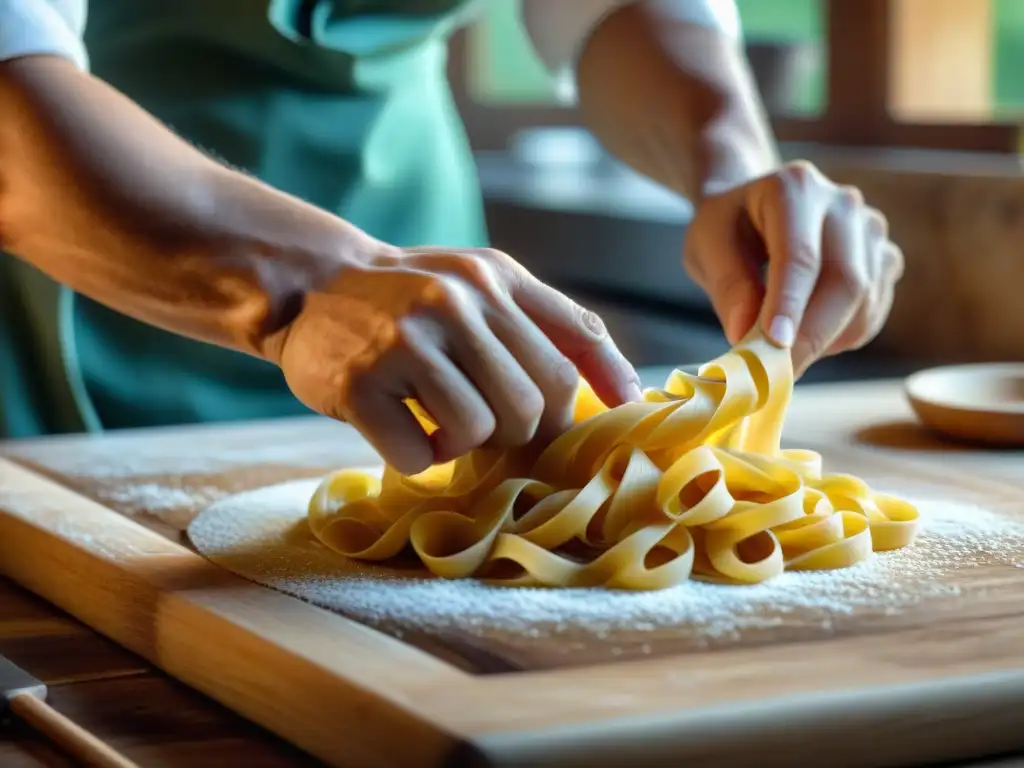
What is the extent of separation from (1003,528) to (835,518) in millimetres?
174

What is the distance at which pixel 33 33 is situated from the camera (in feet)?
3.95

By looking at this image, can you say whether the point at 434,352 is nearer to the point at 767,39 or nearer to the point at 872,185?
the point at 872,185

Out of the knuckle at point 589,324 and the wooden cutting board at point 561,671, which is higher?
the knuckle at point 589,324

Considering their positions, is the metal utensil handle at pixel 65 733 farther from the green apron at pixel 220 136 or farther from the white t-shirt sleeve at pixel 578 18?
the white t-shirt sleeve at pixel 578 18

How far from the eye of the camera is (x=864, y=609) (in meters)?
0.95

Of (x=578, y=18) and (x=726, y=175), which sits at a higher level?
(x=578, y=18)

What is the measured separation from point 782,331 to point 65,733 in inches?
25.6

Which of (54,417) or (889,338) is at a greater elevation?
(54,417)

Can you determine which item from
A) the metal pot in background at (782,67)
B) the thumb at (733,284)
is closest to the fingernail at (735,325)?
the thumb at (733,284)

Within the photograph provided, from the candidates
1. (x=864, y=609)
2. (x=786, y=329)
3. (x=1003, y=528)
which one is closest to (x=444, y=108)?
(x=786, y=329)

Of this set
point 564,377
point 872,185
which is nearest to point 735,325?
point 564,377

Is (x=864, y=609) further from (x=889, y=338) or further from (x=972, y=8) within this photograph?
(x=972, y=8)

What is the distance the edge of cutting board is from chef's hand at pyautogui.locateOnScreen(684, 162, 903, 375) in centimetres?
45

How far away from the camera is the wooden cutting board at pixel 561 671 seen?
750 mm
